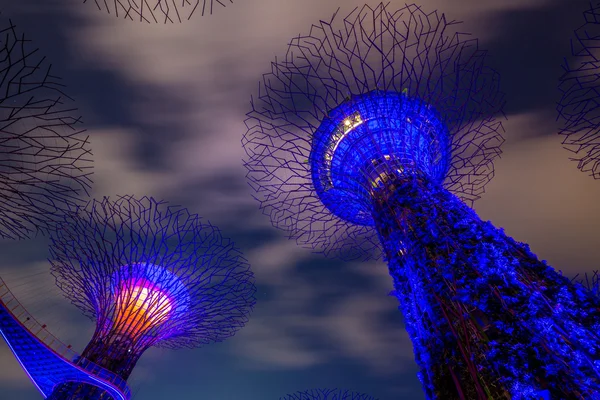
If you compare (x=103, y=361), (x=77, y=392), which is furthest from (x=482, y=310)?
(x=77, y=392)

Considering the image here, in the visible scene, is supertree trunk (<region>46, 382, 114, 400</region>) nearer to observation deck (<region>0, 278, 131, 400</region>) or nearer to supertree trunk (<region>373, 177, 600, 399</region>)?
observation deck (<region>0, 278, 131, 400</region>)

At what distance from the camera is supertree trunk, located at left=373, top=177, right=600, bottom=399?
4781mm

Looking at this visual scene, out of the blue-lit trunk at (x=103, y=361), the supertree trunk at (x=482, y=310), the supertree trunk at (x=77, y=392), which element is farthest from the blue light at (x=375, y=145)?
the supertree trunk at (x=77, y=392)

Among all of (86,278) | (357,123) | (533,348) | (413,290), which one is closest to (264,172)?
(357,123)

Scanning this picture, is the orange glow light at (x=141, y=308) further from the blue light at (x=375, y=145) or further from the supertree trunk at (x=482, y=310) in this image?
the supertree trunk at (x=482, y=310)

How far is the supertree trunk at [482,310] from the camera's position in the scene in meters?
4.78

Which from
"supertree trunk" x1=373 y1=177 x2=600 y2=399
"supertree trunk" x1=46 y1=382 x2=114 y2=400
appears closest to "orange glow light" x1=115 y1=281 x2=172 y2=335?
"supertree trunk" x1=46 y1=382 x2=114 y2=400

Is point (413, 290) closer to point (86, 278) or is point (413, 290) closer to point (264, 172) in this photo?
point (264, 172)

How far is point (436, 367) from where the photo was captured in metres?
6.48

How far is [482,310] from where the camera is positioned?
19.1 feet

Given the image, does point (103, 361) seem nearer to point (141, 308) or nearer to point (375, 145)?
point (141, 308)

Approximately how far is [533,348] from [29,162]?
846cm

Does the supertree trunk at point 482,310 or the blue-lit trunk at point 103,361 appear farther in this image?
the blue-lit trunk at point 103,361

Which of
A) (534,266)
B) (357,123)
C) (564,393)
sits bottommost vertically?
(564,393)
